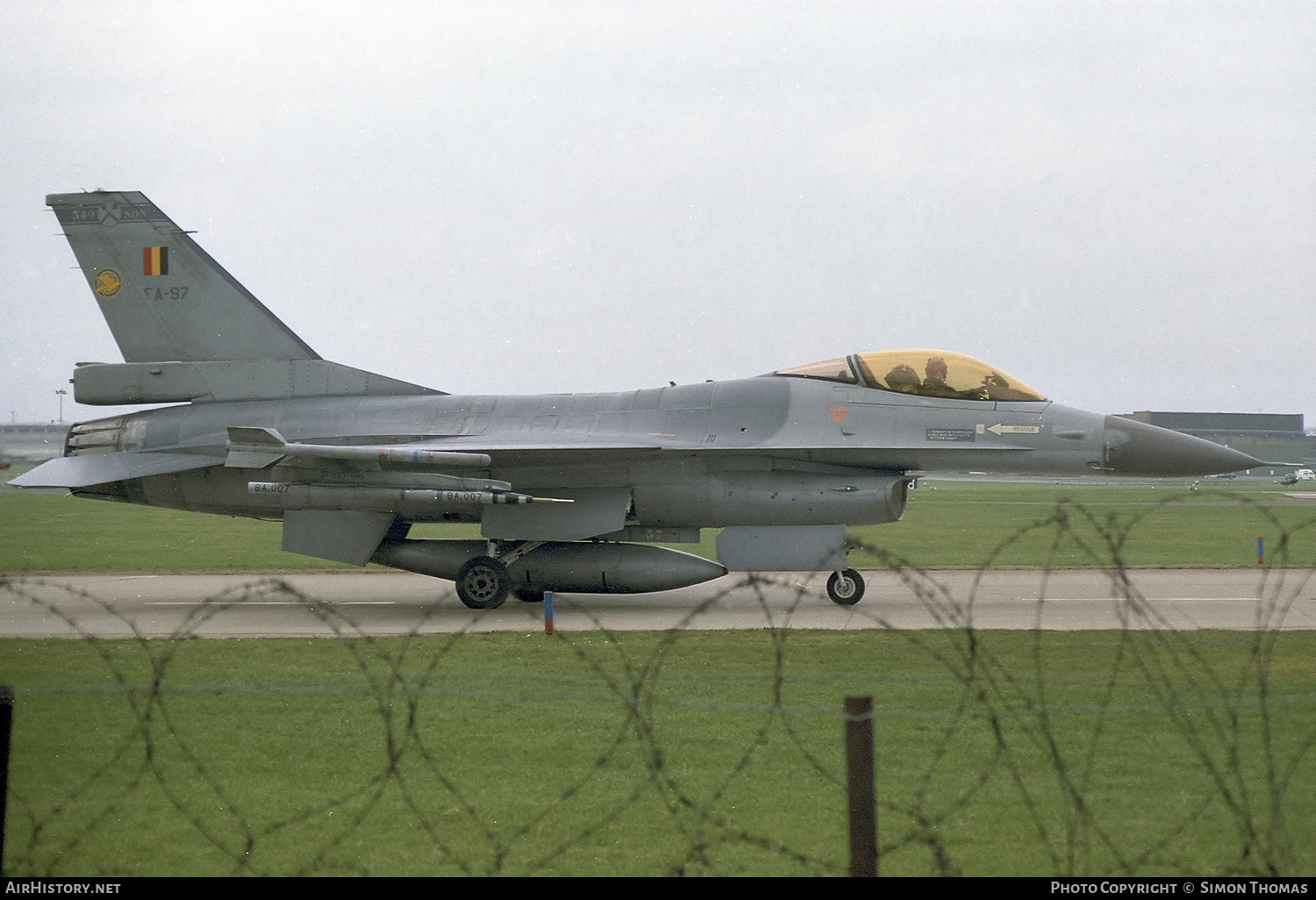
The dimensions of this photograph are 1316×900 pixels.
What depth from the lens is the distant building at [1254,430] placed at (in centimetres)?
7300

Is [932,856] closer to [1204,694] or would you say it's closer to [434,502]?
[1204,694]

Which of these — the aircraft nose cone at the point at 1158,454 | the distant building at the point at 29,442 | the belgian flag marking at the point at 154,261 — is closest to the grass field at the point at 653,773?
the aircraft nose cone at the point at 1158,454

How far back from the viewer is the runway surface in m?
13.3

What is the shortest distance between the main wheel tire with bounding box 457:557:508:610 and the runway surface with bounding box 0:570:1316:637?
0.18 m

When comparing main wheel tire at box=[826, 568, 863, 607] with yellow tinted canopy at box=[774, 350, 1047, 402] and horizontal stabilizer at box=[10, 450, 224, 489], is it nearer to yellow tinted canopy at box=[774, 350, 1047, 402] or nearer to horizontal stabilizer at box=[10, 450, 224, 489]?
yellow tinted canopy at box=[774, 350, 1047, 402]

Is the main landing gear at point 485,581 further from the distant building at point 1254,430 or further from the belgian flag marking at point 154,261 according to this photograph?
the distant building at point 1254,430

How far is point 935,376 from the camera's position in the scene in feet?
48.5

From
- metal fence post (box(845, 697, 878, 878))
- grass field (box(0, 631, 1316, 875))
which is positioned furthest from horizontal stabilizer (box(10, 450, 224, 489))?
metal fence post (box(845, 697, 878, 878))

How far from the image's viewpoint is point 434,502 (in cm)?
1457

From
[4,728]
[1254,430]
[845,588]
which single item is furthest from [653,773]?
[1254,430]

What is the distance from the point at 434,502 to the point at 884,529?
18.1 meters

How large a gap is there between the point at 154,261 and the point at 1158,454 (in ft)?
44.9
